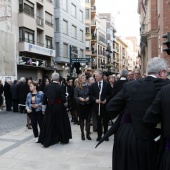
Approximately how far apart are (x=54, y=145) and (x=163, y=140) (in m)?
4.61

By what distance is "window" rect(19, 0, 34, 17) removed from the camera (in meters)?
27.6

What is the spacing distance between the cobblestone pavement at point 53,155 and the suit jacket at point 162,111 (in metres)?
2.74

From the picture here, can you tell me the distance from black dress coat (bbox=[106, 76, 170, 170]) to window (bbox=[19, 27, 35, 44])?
2495 cm

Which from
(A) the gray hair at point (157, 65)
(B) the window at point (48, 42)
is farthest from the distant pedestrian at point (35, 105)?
(B) the window at point (48, 42)

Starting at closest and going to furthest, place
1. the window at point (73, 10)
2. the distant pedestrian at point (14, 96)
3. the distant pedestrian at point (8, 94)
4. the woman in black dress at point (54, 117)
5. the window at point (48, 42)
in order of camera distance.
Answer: the woman in black dress at point (54, 117) < the distant pedestrian at point (14, 96) < the distant pedestrian at point (8, 94) < the window at point (48, 42) < the window at point (73, 10)

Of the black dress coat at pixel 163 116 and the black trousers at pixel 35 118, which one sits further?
the black trousers at pixel 35 118

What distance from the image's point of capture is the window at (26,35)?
27.4 m

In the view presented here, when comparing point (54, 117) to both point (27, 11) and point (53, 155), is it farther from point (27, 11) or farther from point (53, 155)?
point (27, 11)

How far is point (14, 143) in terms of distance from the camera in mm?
7707

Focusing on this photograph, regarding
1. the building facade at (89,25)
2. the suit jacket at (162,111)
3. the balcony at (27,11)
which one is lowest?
the suit jacket at (162,111)

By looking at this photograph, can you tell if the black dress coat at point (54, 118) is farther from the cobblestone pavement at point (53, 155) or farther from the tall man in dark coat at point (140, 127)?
the tall man in dark coat at point (140, 127)

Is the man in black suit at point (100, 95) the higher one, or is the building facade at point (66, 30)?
the building facade at point (66, 30)

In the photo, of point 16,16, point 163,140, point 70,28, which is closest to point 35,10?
point 16,16

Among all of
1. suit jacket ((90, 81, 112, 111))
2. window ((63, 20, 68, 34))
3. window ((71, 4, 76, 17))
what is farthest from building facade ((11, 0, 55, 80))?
suit jacket ((90, 81, 112, 111))
